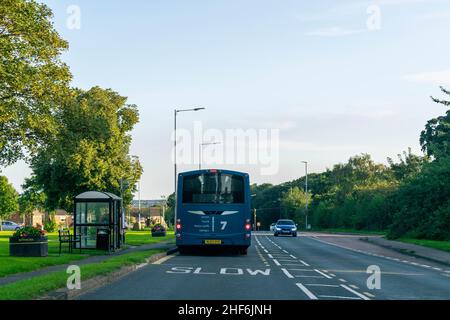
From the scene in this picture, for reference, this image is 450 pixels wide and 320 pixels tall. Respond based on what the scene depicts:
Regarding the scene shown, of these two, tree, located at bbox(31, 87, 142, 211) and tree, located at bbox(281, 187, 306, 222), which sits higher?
tree, located at bbox(31, 87, 142, 211)

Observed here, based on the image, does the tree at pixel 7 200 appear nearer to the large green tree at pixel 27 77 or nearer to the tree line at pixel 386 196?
the tree line at pixel 386 196

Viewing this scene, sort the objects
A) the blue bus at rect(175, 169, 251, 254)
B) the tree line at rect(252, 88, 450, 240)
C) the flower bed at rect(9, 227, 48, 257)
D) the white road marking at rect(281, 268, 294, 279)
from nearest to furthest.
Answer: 1. the white road marking at rect(281, 268, 294, 279)
2. the flower bed at rect(9, 227, 48, 257)
3. the blue bus at rect(175, 169, 251, 254)
4. the tree line at rect(252, 88, 450, 240)

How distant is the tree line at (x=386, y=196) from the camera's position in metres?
46.8

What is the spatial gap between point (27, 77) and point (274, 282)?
16423 millimetres

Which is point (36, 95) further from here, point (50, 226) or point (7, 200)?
point (7, 200)

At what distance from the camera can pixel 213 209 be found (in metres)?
28.8

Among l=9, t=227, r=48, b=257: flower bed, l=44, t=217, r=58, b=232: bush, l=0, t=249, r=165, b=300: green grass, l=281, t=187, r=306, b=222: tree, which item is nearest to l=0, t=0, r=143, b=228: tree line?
l=9, t=227, r=48, b=257: flower bed

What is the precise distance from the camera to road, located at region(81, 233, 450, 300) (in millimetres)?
14484

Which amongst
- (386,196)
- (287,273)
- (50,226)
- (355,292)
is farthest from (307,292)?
(50,226)

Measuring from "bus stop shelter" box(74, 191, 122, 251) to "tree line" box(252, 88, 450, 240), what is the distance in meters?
23.0

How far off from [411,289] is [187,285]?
5307mm

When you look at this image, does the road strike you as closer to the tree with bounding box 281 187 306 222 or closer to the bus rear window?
the bus rear window
